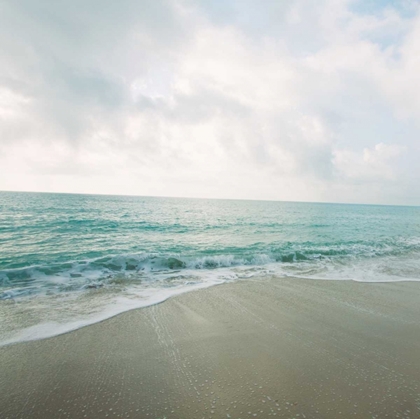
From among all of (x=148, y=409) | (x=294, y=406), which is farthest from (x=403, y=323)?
(x=148, y=409)

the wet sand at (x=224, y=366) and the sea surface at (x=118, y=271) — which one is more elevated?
the wet sand at (x=224, y=366)

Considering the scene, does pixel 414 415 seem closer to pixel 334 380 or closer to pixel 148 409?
pixel 334 380

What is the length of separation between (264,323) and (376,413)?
2720 mm

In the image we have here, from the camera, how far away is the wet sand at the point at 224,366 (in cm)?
296

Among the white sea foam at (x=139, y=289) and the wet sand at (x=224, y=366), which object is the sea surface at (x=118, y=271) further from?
the wet sand at (x=224, y=366)

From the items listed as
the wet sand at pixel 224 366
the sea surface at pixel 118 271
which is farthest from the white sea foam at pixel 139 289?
the wet sand at pixel 224 366

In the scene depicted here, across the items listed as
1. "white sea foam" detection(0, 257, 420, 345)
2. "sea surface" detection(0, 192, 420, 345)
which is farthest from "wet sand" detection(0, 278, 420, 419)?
"sea surface" detection(0, 192, 420, 345)

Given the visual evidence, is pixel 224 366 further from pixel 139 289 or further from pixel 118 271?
pixel 118 271

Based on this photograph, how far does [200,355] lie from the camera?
4.16 m

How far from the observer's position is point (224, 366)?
12.5ft

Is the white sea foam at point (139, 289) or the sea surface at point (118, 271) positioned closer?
the white sea foam at point (139, 289)

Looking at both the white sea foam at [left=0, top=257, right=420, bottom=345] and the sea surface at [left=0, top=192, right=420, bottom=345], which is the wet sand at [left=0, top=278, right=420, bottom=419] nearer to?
the white sea foam at [left=0, top=257, right=420, bottom=345]

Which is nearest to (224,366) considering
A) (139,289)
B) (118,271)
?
(139,289)

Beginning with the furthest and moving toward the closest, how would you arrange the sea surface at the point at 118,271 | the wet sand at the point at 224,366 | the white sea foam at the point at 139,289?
the sea surface at the point at 118,271, the white sea foam at the point at 139,289, the wet sand at the point at 224,366
